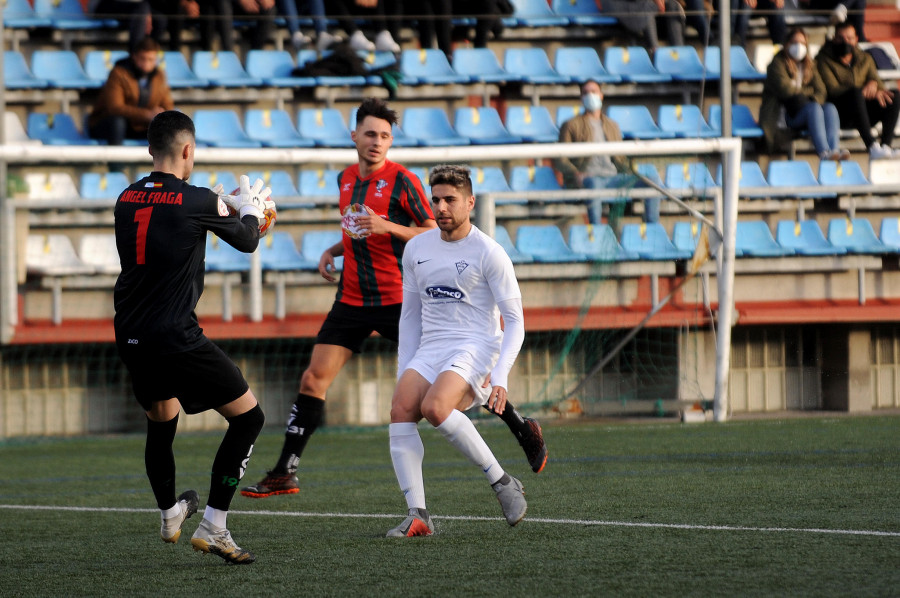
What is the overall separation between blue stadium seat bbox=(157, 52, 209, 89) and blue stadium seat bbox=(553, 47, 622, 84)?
3924mm

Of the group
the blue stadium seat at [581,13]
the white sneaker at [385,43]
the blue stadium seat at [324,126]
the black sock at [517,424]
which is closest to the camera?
the black sock at [517,424]

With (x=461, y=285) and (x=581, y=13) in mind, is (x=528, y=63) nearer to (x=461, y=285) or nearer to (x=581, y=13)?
(x=581, y=13)

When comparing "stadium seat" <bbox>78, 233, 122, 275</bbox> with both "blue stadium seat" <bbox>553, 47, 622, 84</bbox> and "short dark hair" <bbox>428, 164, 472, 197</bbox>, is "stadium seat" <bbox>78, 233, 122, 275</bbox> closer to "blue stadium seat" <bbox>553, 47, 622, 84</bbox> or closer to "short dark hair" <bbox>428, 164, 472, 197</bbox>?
"blue stadium seat" <bbox>553, 47, 622, 84</bbox>

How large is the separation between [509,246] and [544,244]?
0.32 meters

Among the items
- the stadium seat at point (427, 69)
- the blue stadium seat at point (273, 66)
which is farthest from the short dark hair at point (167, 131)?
the stadium seat at point (427, 69)

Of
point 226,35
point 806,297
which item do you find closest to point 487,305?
point 806,297

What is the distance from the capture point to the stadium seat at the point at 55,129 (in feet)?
42.1

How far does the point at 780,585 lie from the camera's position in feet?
12.3

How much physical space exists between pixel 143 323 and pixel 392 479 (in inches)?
120

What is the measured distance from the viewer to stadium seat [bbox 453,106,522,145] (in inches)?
523

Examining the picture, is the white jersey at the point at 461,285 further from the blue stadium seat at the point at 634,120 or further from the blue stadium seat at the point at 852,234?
the blue stadium seat at the point at 634,120

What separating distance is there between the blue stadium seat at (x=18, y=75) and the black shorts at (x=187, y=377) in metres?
9.13

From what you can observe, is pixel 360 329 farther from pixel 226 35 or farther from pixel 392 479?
pixel 226 35

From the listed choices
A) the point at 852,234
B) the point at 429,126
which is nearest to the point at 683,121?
the point at 852,234
